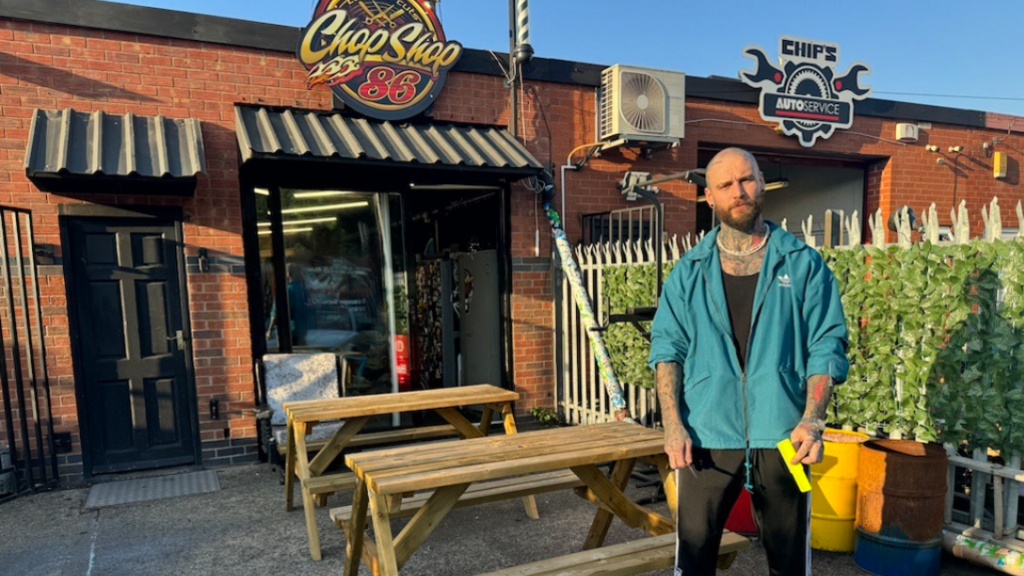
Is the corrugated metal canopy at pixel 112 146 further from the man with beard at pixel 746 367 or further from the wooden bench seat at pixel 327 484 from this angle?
the man with beard at pixel 746 367

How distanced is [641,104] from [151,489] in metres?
5.70

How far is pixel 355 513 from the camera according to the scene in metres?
2.88

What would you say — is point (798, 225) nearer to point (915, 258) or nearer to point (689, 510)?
point (915, 258)

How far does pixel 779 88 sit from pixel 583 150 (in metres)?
2.59

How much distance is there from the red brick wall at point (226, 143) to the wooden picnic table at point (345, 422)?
1.68m

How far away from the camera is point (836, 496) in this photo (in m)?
3.36

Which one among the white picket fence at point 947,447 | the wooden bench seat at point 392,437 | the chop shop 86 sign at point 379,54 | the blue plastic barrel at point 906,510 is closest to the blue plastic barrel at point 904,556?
the blue plastic barrel at point 906,510

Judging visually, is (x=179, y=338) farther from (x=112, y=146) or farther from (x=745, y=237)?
(x=745, y=237)

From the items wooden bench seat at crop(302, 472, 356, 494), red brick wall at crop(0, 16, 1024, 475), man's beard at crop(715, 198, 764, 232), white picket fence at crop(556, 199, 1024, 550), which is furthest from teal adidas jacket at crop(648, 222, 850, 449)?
red brick wall at crop(0, 16, 1024, 475)

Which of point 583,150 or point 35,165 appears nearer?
point 35,165

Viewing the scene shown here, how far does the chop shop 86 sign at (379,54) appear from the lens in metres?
5.16

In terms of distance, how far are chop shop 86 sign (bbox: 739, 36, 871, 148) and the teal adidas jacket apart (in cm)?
537

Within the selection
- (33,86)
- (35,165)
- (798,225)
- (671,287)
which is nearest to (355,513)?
(671,287)

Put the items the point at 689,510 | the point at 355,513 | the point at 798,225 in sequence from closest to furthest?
the point at 689,510, the point at 355,513, the point at 798,225
